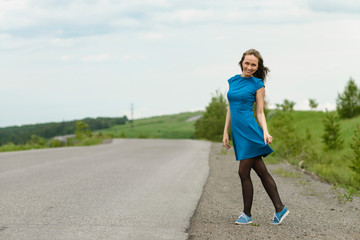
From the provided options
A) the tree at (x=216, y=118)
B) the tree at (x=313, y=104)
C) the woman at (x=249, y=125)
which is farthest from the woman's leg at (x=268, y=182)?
the tree at (x=313, y=104)

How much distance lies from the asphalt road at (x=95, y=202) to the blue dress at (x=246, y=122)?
1190 millimetres

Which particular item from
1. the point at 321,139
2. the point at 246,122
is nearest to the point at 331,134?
the point at 321,139

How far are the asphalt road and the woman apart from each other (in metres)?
1.04

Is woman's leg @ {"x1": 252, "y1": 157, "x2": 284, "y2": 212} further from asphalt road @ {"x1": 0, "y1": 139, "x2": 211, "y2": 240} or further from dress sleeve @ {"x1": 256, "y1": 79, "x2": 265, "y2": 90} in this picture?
asphalt road @ {"x1": 0, "y1": 139, "x2": 211, "y2": 240}

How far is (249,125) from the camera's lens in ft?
15.4

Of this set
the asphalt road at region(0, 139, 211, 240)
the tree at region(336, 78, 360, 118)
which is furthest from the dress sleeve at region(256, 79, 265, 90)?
the tree at region(336, 78, 360, 118)

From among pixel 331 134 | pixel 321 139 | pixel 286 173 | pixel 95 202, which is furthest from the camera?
pixel 321 139

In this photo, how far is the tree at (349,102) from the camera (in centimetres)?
5641

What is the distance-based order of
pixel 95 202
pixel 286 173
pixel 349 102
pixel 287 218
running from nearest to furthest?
pixel 287 218
pixel 95 202
pixel 286 173
pixel 349 102

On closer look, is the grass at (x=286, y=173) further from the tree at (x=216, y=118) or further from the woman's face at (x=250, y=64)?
the tree at (x=216, y=118)

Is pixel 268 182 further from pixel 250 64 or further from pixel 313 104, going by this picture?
pixel 313 104

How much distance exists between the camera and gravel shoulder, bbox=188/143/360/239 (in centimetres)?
449

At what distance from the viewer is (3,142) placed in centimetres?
2152

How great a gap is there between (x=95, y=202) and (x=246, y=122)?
9.28 ft
